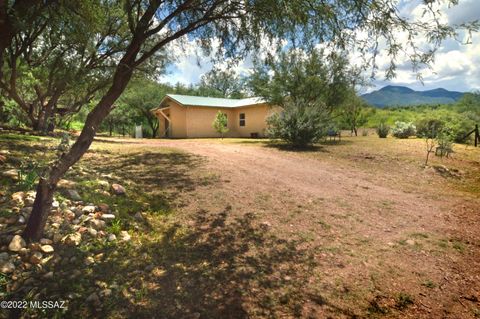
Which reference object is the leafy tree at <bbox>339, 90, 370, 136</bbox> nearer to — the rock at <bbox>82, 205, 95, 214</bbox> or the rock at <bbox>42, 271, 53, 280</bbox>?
the rock at <bbox>82, 205, 95, 214</bbox>

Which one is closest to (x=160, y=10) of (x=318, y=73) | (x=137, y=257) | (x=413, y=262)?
(x=137, y=257)

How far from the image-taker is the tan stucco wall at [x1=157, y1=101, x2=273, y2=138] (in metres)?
23.9

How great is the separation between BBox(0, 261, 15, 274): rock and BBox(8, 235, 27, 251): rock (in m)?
0.21

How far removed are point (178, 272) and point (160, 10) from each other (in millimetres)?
4603

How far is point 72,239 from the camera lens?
3453mm

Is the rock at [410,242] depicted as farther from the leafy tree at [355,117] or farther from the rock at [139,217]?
the leafy tree at [355,117]

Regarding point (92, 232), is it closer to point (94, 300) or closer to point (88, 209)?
point (88, 209)

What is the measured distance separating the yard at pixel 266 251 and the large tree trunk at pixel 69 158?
335 mm

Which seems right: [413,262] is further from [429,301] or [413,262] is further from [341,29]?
[341,29]

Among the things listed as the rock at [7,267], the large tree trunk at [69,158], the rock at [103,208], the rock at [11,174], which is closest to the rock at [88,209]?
the rock at [103,208]

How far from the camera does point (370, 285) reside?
329 centimetres

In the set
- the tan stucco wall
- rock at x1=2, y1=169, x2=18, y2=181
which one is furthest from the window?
rock at x1=2, y1=169, x2=18, y2=181

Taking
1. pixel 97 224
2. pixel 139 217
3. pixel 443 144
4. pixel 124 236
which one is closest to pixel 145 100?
pixel 443 144

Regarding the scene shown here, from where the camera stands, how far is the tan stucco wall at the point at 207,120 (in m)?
23.9
